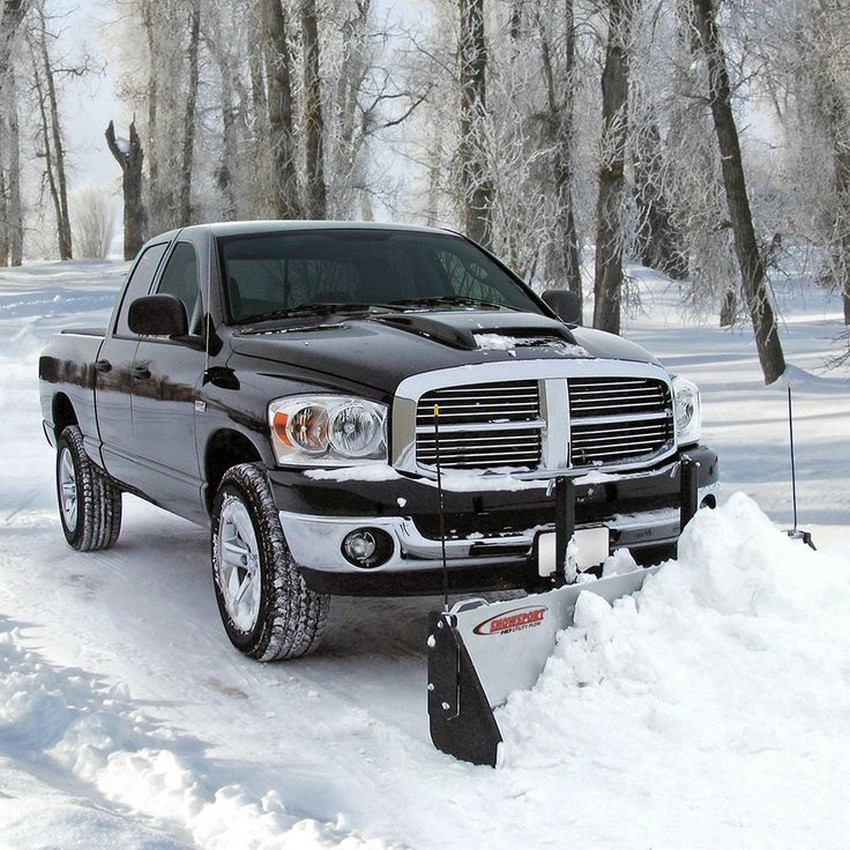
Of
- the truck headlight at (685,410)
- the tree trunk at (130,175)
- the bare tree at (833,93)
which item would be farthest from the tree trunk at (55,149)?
the truck headlight at (685,410)

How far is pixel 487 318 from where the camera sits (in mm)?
5617

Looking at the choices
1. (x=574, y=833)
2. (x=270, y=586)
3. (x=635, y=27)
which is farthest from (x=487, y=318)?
(x=635, y=27)

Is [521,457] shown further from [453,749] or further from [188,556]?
[188,556]

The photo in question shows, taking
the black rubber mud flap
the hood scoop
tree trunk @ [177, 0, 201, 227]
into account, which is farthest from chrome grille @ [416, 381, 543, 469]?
tree trunk @ [177, 0, 201, 227]

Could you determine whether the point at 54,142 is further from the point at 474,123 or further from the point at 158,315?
the point at 158,315

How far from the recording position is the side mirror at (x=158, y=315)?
5863 mm

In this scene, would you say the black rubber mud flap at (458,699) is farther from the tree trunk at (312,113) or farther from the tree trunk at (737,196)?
the tree trunk at (312,113)

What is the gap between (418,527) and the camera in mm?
4734

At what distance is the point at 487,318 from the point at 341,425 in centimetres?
111

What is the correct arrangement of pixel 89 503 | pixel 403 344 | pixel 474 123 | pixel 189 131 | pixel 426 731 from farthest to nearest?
1. pixel 189 131
2. pixel 474 123
3. pixel 89 503
4. pixel 403 344
5. pixel 426 731

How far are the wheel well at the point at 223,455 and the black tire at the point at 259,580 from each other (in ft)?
0.53

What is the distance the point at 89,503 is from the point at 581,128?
20.0 meters

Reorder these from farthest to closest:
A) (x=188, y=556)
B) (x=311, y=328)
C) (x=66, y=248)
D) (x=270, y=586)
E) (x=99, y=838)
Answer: (x=66, y=248) → (x=188, y=556) → (x=311, y=328) → (x=270, y=586) → (x=99, y=838)

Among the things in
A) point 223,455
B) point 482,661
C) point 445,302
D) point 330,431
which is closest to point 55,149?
point 445,302
